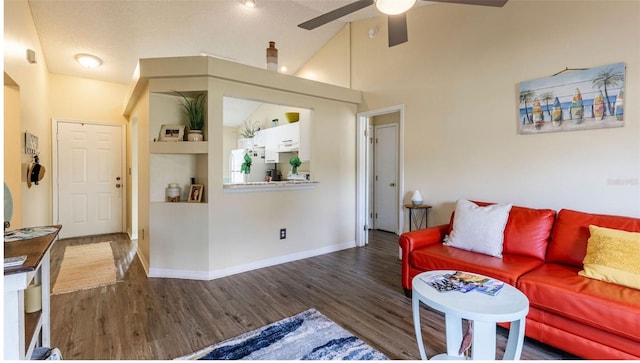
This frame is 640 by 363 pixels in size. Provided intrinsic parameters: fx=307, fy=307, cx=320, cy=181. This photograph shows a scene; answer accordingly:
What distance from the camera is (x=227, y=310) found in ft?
8.52

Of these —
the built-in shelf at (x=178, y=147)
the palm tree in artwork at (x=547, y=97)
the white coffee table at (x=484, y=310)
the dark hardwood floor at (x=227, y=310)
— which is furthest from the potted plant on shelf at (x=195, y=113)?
the palm tree in artwork at (x=547, y=97)

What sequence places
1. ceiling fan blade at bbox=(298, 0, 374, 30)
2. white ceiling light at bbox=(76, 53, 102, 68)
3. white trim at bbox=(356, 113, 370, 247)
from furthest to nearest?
white trim at bbox=(356, 113, 370, 247), white ceiling light at bbox=(76, 53, 102, 68), ceiling fan blade at bbox=(298, 0, 374, 30)

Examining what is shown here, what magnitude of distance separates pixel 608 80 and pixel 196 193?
12.8ft

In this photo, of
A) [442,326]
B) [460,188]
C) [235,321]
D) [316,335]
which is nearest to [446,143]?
[460,188]

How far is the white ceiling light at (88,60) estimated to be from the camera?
14.2 feet

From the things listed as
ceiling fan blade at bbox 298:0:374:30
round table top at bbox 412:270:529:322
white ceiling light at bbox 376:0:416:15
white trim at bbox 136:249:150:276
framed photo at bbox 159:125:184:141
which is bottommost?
white trim at bbox 136:249:150:276

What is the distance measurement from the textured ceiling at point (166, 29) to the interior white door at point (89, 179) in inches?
39.4

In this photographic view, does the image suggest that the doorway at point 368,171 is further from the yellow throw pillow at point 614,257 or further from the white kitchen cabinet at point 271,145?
the yellow throw pillow at point 614,257

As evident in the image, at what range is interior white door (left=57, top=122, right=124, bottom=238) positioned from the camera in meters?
5.11

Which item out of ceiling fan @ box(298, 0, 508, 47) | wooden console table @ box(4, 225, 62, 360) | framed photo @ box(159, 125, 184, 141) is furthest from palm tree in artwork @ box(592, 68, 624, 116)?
framed photo @ box(159, 125, 184, 141)

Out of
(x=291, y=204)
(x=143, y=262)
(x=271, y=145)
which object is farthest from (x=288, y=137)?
(x=143, y=262)

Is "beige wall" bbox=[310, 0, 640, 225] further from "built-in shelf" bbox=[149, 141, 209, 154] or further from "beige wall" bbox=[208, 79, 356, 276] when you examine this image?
"built-in shelf" bbox=[149, 141, 209, 154]

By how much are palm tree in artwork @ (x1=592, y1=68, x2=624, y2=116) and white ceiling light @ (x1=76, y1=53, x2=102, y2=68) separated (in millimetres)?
5861

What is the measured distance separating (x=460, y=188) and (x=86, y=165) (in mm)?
5915
